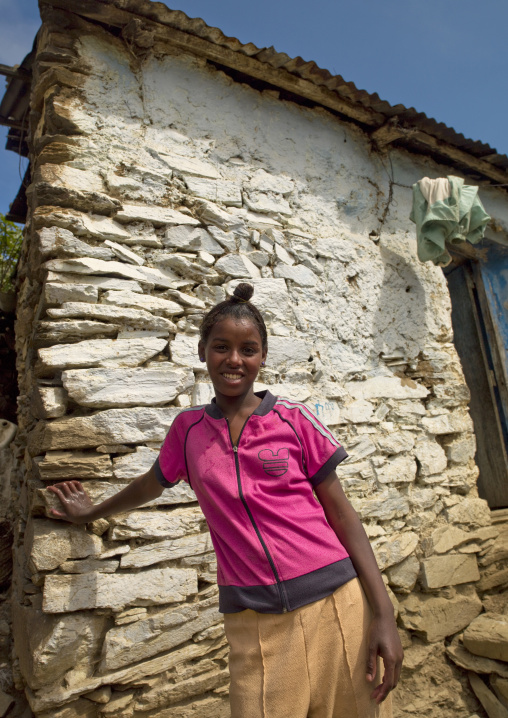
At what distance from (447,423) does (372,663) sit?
2553 millimetres

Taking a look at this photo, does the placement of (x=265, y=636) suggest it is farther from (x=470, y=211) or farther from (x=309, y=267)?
(x=470, y=211)

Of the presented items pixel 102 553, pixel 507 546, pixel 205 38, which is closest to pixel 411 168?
pixel 205 38

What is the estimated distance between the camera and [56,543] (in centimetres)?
204

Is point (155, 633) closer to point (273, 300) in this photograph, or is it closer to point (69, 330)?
point (69, 330)

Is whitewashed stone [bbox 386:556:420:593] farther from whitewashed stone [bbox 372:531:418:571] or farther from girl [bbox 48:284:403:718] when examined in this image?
girl [bbox 48:284:403:718]

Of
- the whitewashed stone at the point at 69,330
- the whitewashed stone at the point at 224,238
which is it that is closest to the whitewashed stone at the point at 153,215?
the whitewashed stone at the point at 224,238

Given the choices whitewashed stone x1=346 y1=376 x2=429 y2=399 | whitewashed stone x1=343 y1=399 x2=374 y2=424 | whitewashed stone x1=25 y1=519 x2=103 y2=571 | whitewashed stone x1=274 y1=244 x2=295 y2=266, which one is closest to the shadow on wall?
whitewashed stone x1=346 y1=376 x2=429 y2=399

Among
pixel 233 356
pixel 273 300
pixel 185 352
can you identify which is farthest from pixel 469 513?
pixel 233 356

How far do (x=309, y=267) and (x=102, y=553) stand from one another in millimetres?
2099

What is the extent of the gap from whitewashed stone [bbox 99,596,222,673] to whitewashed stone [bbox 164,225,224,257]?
1.89 metres

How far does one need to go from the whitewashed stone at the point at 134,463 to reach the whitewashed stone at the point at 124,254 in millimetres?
Result: 982

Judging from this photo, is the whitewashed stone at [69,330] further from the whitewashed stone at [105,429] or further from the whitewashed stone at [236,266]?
the whitewashed stone at [236,266]

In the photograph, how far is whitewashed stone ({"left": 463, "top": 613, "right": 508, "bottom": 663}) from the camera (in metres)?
2.82

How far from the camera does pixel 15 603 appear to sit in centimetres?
239
